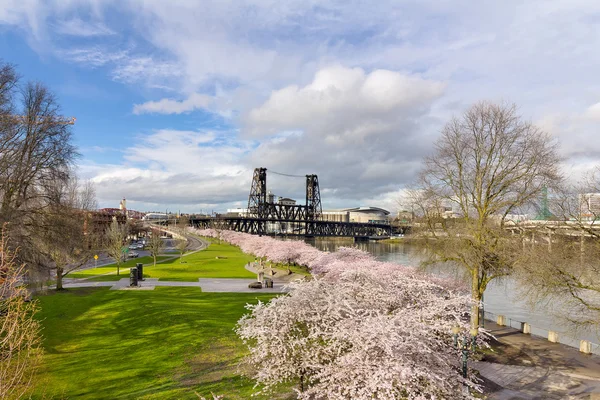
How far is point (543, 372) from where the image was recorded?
19.0 metres

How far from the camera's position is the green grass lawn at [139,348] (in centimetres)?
1512

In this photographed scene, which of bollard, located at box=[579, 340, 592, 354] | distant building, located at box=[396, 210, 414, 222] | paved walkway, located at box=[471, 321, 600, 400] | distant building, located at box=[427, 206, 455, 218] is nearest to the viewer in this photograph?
paved walkway, located at box=[471, 321, 600, 400]

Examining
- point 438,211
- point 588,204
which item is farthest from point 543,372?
point 438,211

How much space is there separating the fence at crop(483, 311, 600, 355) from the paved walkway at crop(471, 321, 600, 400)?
48cm

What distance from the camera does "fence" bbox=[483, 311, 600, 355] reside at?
22.0 meters

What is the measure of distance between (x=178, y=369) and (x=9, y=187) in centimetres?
1382

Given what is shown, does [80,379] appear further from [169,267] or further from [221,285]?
[169,267]

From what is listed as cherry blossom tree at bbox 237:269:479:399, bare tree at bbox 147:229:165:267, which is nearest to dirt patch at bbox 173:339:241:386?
cherry blossom tree at bbox 237:269:479:399

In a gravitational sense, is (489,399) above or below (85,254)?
below

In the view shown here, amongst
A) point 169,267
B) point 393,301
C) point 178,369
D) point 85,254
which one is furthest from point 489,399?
point 169,267

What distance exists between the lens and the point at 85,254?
1574 inches

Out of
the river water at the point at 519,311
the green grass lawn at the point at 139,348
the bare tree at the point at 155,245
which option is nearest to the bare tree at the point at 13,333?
the green grass lawn at the point at 139,348

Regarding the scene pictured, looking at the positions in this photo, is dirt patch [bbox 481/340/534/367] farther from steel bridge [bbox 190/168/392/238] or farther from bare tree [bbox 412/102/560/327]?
steel bridge [bbox 190/168/392/238]

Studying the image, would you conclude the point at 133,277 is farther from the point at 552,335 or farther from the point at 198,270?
the point at 552,335
